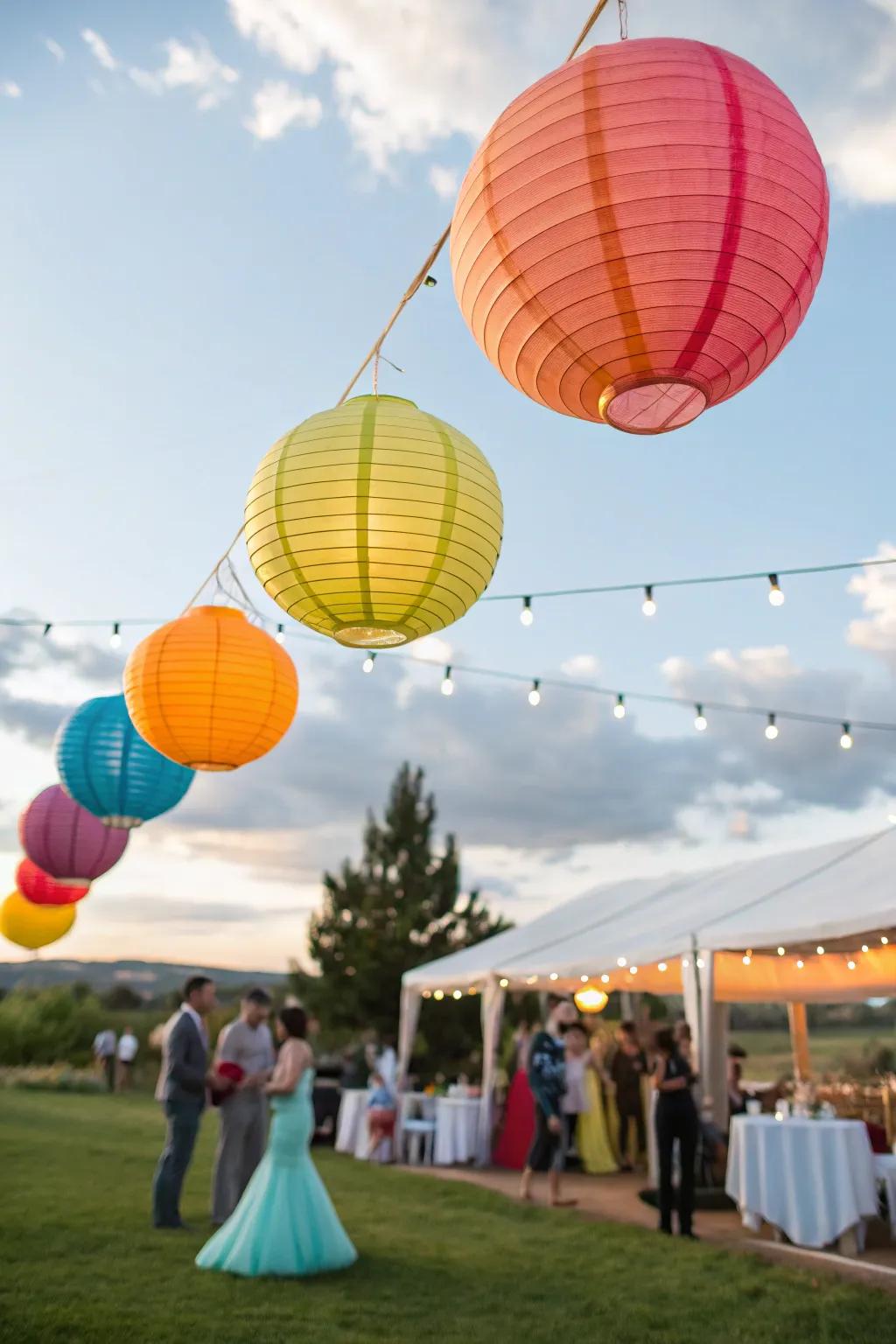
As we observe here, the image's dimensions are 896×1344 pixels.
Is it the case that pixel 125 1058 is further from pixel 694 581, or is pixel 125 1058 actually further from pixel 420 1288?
pixel 694 581

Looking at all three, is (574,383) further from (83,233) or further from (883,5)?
(83,233)

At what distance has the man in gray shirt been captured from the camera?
19.7 ft

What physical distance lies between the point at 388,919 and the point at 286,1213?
15.6m

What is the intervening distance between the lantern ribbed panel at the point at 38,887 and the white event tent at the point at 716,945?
4.05 meters

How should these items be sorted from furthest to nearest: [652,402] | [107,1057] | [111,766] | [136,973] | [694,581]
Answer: [136,973] < [107,1057] < [694,581] < [111,766] < [652,402]

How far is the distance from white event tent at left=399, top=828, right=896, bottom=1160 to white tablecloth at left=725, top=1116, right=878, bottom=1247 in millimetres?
797

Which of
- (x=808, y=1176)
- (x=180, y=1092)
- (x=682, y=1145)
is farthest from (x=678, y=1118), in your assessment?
(x=180, y=1092)

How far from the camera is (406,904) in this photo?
1997 centimetres

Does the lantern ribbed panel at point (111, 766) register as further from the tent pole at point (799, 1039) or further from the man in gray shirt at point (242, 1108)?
the tent pole at point (799, 1039)

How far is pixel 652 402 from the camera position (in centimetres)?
197

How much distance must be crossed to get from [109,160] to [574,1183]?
359 inches

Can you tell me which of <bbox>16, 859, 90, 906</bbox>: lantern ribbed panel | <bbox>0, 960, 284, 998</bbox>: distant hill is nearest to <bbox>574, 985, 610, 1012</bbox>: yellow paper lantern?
<bbox>16, 859, 90, 906</bbox>: lantern ribbed panel

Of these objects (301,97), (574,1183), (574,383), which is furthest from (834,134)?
(574,1183)

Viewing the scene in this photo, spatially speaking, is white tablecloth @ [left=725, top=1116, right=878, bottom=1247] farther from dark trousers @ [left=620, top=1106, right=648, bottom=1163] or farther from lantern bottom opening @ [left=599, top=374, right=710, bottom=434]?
lantern bottom opening @ [left=599, top=374, right=710, bottom=434]
